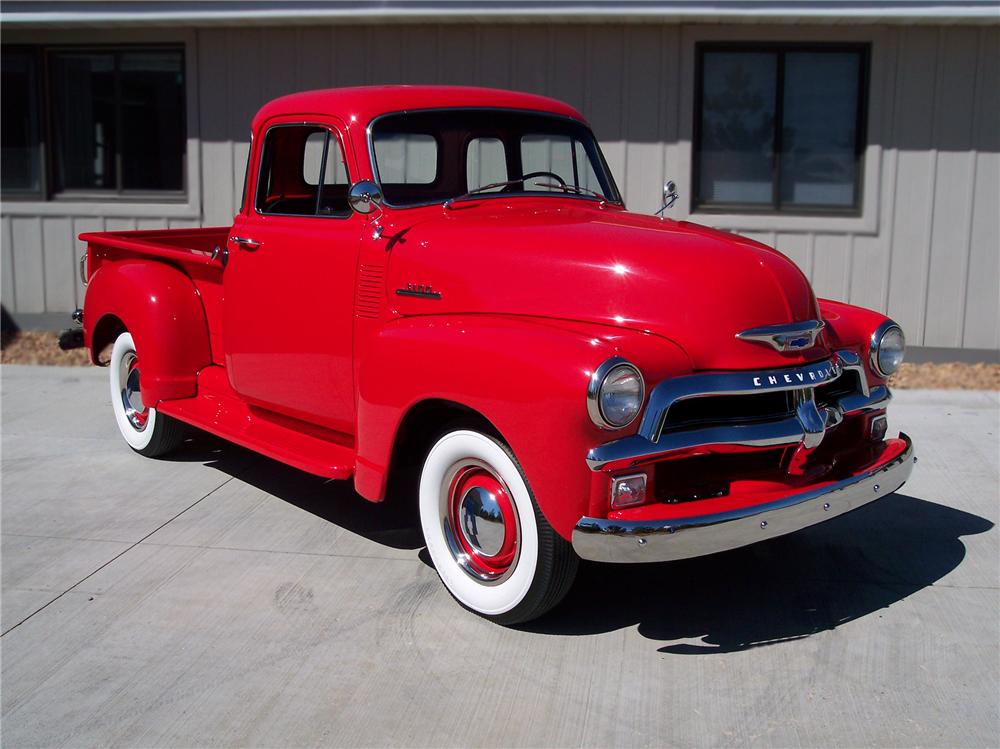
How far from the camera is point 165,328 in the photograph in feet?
18.2

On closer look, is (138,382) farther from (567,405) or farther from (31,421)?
(567,405)

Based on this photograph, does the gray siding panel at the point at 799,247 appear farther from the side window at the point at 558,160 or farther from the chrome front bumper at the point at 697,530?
the chrome front bumper at the point at 697,530

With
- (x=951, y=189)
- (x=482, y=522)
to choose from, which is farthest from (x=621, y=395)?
(x=951, y=189)

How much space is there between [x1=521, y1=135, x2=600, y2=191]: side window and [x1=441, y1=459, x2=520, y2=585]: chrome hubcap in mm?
1655

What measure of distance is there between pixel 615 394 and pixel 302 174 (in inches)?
95.9

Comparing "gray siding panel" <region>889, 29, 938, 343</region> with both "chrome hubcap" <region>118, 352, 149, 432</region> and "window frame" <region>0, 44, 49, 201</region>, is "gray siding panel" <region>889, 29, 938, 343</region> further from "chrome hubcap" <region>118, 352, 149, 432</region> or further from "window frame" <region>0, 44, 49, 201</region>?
"window frame" <region>0, 44, 49, 201</region>

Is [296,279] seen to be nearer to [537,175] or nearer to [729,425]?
[537,175]

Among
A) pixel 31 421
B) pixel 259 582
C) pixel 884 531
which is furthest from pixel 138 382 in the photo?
pixel 884 531

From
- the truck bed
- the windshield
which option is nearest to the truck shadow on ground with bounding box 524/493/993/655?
the windshield

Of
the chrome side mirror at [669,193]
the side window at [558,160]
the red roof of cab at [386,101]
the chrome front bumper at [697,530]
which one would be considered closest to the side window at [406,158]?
the red roof of cab at [386,101]

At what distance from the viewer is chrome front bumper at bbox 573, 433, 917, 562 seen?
11.0 feet

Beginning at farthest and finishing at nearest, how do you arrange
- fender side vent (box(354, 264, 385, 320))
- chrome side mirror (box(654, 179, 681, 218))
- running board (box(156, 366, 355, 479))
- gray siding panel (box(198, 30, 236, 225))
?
gray siding panel (box(198, 30, 236, 225)), chrome side mirror (box(654, 179, 681, 218)), running board (box(156, 366, 355, 479)), fender side vent (box(354, 264, 385, 320))

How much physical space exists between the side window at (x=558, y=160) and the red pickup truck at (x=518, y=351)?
0.5 inches

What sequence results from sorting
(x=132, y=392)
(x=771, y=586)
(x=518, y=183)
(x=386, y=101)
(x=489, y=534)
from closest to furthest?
(x=489, y=534) → (x=771, y=586) → (x=386, y=101) → (x=518, y=183) → (x=132, y=392)
